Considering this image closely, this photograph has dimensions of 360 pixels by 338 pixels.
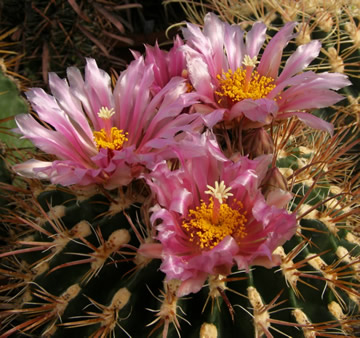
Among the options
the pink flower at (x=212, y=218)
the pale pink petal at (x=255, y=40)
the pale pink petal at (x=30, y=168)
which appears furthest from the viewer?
the pale pink petal at (x=255, y=40)

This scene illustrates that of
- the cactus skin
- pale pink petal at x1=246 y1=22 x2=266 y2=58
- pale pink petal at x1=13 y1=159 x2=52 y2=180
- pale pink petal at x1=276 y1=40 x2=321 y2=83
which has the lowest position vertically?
the cactus skin

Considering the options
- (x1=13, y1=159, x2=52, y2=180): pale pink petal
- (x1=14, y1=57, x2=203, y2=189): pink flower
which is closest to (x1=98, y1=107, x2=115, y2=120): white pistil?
(x1=14, y1=57, x2=203, y2=189): pink flower

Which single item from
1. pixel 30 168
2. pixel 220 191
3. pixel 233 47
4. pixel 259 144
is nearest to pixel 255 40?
pixel 233 47

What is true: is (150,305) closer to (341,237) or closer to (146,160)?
(146,160)

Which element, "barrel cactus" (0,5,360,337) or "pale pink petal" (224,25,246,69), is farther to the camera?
"pale pink petal" (224,25,246,69)

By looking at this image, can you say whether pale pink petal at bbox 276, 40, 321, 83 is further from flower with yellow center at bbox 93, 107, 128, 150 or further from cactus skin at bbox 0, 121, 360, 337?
flower with yellow center at bbox 93, 107, 128, 150

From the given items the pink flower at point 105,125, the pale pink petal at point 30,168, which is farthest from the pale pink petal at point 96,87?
the pale pink petal at point 30,168

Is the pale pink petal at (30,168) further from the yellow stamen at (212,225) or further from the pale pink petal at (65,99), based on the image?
the yellow stamen at (212,225)
